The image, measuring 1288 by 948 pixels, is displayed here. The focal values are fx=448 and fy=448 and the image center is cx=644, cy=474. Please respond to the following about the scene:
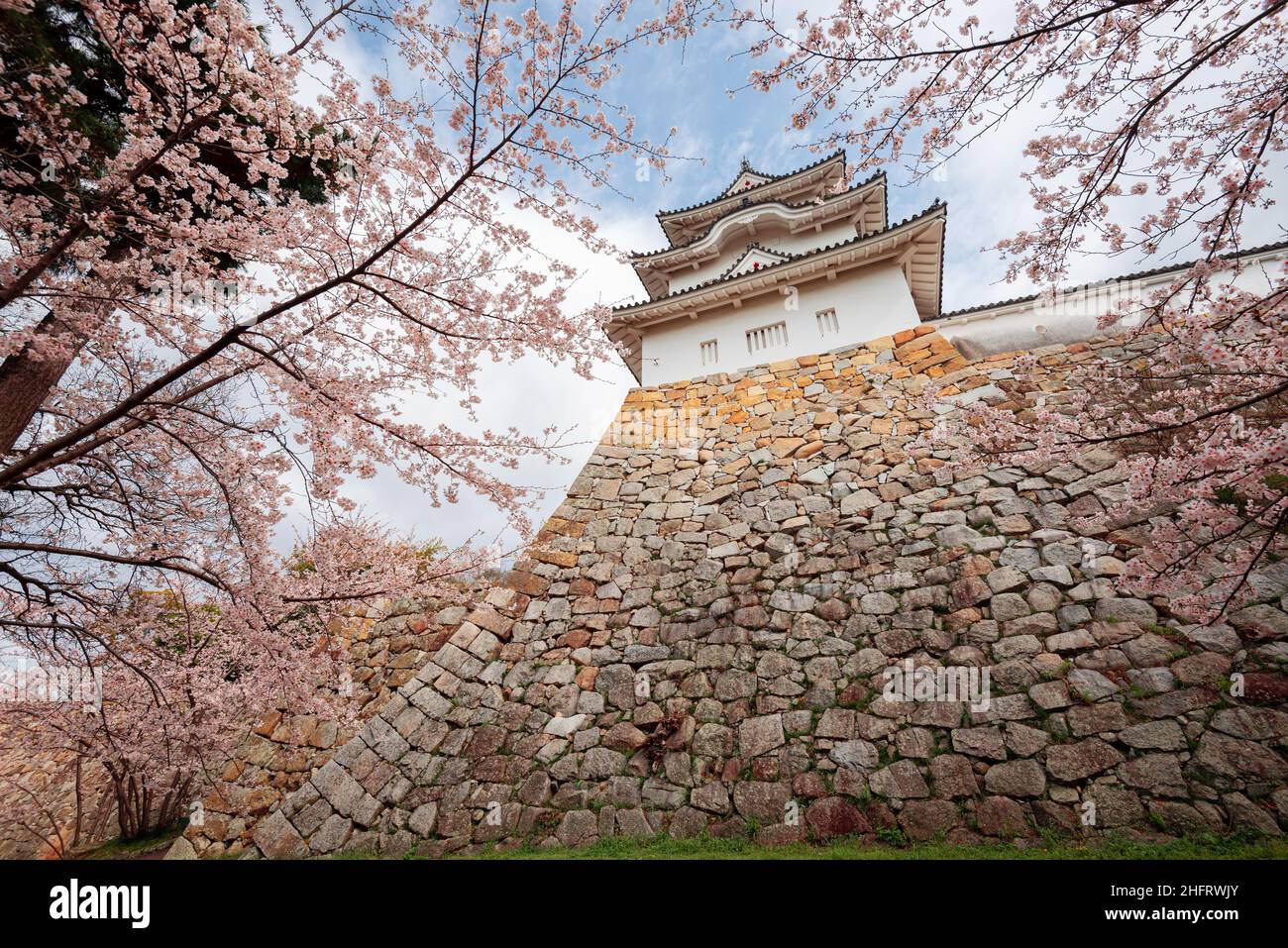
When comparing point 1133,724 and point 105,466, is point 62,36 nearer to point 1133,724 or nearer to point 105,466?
point 105,466

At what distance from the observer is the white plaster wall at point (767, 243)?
10.7 m

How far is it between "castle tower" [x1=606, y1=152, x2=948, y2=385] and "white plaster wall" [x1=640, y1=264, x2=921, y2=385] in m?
0.02

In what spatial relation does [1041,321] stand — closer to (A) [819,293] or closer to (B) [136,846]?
(A) [819,293]

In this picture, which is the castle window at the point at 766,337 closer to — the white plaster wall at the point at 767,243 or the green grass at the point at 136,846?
the white plaster wall at the point at 767,243

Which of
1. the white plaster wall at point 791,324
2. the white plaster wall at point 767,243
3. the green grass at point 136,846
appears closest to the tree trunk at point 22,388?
the green grass at point 136,846

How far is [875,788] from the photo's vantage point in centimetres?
419

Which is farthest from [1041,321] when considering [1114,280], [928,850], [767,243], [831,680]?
[928,850]

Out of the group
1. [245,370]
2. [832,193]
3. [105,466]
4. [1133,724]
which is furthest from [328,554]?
[832,193]

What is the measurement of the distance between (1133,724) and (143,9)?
9.02 m

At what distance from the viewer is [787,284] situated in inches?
349

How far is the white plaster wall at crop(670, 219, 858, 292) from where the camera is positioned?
35.0ft

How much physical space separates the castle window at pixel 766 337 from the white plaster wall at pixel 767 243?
9.16 feet

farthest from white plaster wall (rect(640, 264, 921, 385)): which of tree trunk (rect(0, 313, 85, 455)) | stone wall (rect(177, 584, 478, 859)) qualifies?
tree trunk (rect(0, 313, 85, 455))

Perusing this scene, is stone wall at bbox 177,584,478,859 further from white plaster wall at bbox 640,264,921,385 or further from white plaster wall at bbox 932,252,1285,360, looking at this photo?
white plaster wall at bbox 932,252,1285,360
